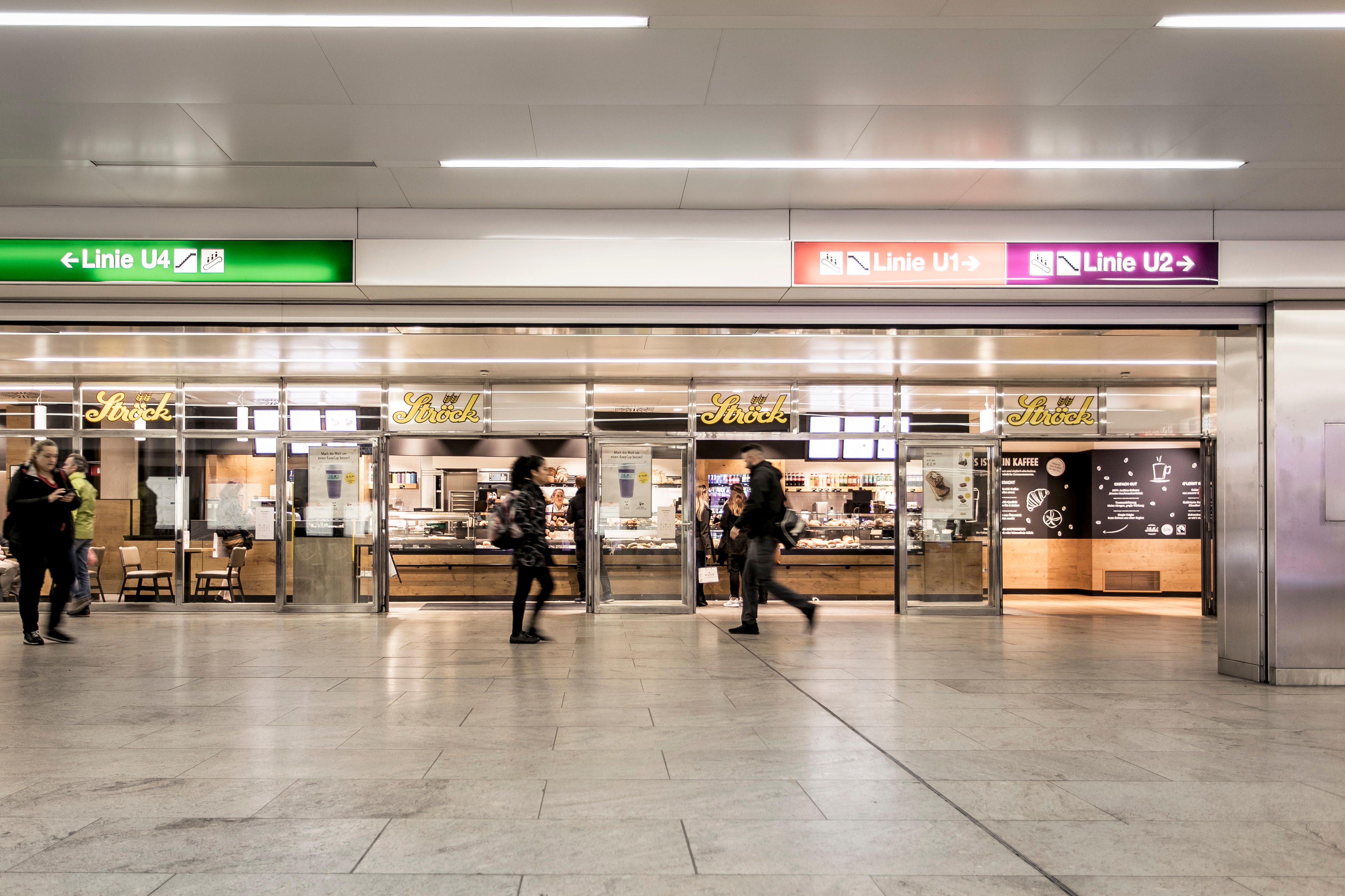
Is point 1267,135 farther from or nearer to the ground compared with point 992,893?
farther from the ground

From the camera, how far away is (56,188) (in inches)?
229

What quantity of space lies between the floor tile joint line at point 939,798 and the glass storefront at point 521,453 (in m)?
5.02

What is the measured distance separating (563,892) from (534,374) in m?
8.97

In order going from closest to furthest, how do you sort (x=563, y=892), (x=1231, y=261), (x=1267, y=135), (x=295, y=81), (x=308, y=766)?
(x=563, y=892), (x=308, y=766), (x=295, y=81), (x=1267, y=135), (x=1231, y=261)

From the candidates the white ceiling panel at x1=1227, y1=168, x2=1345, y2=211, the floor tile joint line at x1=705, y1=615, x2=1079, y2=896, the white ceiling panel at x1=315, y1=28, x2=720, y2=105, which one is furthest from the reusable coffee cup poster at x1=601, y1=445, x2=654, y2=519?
the white ceiling panel at x1=315, y1=28, x2=720, y2=105

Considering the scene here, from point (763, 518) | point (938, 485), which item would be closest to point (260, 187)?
point (763, 518)

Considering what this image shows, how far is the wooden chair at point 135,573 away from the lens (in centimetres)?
1133

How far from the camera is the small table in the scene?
37.1 feet

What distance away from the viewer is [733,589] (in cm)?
1255

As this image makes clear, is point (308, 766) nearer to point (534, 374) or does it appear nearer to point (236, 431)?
point (534, 374)

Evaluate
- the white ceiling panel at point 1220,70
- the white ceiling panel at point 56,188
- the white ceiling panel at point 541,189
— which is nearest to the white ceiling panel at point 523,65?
the white ceiling panel at point 541,189

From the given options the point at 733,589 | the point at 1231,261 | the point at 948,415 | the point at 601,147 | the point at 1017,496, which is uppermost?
the point at 601,147

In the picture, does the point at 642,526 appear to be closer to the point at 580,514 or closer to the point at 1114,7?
the point at 580,514

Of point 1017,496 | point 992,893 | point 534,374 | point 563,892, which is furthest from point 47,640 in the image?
point 1017,496
